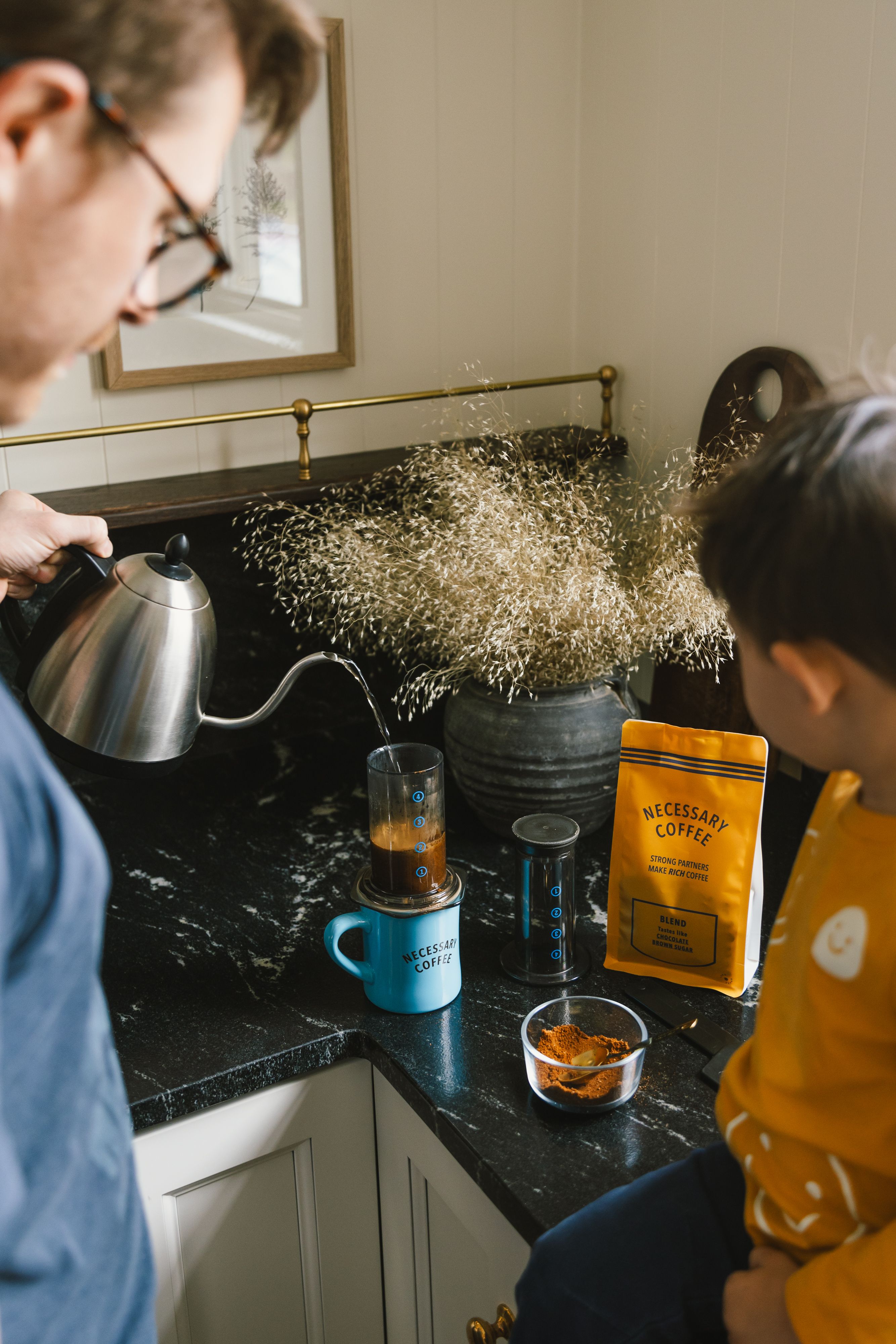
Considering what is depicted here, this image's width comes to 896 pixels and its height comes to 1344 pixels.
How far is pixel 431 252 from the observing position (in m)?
1.62

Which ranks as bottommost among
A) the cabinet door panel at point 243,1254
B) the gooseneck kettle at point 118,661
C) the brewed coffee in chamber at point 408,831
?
the cabinet door panel at point 243,1254

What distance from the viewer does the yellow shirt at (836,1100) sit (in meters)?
0.62

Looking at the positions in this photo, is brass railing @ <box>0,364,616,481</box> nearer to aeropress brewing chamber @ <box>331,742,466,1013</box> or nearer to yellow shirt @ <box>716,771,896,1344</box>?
aeropress brewing chamber @ <box>331,742,466,1013</box>

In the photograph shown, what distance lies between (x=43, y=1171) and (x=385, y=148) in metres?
1.42

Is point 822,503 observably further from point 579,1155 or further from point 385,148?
point 385,148

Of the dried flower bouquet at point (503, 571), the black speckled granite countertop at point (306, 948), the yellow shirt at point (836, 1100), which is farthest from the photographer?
the dried flower bouquet at point (503, 571)

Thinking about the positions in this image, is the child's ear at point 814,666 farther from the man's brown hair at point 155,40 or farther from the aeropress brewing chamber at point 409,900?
the aeropress brewing chamber at point 409,900

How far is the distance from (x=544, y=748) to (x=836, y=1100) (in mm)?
607

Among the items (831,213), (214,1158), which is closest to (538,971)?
(214,1158)

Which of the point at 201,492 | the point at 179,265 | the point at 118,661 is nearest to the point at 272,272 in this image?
the point at 201,492

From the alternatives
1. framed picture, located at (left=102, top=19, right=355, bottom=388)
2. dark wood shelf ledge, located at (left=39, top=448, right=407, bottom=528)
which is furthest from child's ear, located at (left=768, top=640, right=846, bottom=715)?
framed picture, located at (left=102, top=19, right=355, bottom=388)

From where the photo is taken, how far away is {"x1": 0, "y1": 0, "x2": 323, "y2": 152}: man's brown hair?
40 cm

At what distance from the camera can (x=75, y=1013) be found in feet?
1.64

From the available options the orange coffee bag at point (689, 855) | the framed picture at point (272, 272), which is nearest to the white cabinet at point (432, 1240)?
the orange coffee bag at point (689, 855)
